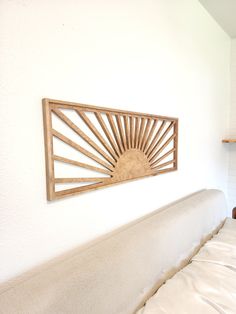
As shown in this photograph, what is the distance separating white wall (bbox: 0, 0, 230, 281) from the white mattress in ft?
1.22

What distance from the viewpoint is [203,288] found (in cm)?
97

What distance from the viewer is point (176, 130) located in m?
1.54

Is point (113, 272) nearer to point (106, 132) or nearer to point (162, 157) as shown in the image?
point (106, 132)

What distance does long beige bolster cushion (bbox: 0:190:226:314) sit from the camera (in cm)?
64

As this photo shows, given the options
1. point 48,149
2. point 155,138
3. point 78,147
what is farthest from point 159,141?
point 48,149

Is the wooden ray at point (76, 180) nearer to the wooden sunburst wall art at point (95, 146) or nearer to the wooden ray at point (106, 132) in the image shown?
the wooden sunburst wall art at point (95, 146)

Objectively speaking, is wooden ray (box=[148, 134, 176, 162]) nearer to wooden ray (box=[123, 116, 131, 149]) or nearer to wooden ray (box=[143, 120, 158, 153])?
wooden ray (box=[143, 120, 158, 153])

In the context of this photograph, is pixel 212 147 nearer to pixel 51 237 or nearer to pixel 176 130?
Result: pixel 176 130

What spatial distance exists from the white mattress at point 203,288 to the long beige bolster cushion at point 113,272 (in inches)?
2.8

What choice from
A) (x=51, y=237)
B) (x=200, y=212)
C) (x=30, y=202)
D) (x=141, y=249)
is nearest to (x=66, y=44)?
(x=30, y=202)

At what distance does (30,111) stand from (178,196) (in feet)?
4.15

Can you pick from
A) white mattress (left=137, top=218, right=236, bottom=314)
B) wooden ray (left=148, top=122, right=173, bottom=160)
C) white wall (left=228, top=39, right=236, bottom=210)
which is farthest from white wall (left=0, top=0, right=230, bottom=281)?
white wall (left=228, top=39, right=236, bottom=210)

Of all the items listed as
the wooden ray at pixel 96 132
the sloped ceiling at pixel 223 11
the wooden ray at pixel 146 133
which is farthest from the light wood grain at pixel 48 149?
the sloped ceiling at pixel 223 11

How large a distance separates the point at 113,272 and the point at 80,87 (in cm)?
75
